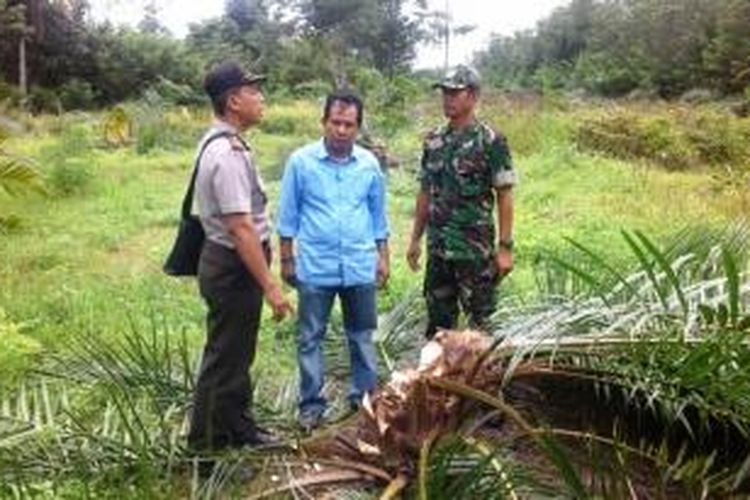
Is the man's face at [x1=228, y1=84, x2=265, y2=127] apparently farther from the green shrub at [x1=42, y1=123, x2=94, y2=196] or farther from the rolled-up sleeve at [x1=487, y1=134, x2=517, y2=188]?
the green shrub at [x1=42, y1=123, x2=94, y2=196]

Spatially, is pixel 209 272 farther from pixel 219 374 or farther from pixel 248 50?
Answer: pixel 248 50

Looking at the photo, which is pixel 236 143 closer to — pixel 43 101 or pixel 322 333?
pixel 322 333

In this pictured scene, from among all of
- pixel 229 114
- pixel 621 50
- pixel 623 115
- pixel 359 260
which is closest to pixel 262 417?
pixel 359 260

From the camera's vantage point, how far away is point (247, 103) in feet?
13.6

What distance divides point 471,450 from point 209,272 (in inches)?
52.7

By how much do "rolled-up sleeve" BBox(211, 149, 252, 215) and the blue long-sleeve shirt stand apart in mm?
654

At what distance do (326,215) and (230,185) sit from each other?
790 millimetres

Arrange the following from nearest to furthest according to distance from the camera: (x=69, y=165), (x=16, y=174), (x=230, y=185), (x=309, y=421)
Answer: (x=230, y=185)
(x=309, y=421)
(x=16, y=174)
(x=69, y=165)

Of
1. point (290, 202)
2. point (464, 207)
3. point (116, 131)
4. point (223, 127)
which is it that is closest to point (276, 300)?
point (223, 127)

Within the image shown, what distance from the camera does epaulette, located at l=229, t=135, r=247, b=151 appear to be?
4078 mm

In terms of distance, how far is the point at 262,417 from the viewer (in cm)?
468

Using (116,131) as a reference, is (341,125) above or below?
above

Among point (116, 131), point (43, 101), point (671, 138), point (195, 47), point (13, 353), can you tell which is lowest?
point (13, 353)

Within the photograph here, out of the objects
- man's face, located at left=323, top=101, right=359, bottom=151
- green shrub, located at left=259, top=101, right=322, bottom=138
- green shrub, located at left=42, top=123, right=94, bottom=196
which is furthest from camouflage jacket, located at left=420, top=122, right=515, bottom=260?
green shrub, located at left=259, top=101, right=322, bottom=138
